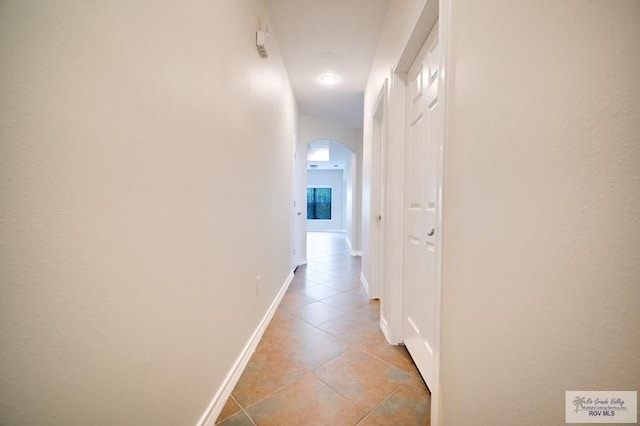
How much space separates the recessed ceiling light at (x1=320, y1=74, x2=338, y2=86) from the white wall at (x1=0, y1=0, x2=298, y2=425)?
7.19 feet

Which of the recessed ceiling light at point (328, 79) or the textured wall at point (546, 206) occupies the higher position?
the recessed ceiling light at point (328, 79)

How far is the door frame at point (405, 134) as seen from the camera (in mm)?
1005

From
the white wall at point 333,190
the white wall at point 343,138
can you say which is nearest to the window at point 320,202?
the white wall at point 333,190

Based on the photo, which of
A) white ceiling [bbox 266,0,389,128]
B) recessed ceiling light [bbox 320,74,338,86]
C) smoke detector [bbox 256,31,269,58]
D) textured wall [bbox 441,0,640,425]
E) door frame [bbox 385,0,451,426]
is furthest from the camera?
recessed ceiling light [bbox 320,74,338,86]

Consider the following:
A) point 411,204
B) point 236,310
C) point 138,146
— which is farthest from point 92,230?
point 411,204

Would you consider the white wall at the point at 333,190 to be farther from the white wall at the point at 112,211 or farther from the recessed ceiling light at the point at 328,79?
the white wall at the point at 112,211

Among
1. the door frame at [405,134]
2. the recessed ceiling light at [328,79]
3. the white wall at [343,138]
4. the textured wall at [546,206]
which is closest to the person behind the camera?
the textured wall at [546,206]

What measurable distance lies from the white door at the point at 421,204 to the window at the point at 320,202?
33.4 ft

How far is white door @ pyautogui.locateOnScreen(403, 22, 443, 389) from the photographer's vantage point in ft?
4.63

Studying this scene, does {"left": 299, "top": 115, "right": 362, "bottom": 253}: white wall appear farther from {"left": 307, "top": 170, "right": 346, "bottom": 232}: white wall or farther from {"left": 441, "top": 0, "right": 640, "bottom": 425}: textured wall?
{"left": 307, "top": 170, "right": 346, "bottom": 232}: white wall

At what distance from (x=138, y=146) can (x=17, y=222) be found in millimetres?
340

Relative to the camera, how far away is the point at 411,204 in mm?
1773

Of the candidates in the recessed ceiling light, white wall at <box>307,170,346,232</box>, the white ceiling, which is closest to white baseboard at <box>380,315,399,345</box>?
the white ceiling

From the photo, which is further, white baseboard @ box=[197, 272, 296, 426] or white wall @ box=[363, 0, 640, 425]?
white baseboard @ box=[197, 272, 296, 426]
